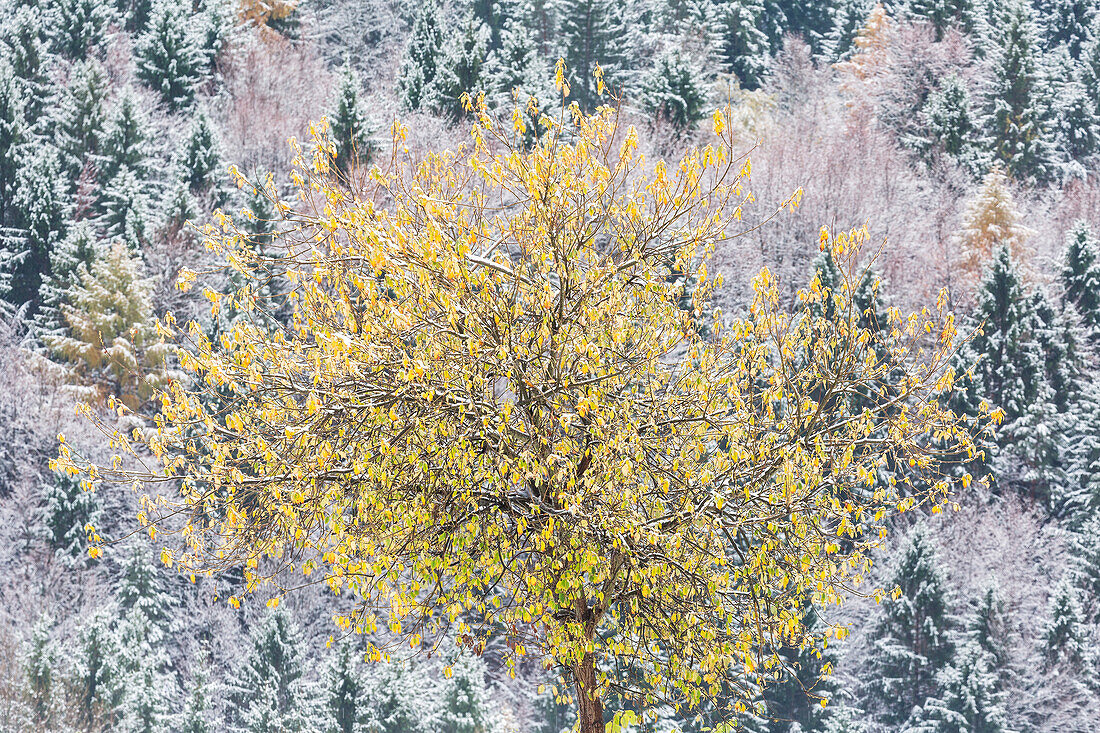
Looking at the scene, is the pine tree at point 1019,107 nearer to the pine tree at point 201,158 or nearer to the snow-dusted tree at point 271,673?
the pine tree at point 201,158

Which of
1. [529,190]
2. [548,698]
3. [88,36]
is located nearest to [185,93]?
[88,36]

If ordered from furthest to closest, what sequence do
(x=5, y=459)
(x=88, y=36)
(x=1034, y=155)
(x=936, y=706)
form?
1. (x=88, y=36)
2. (x=1034, y=155)
3. (x=5, y=459)
4. (x=936, y=706)

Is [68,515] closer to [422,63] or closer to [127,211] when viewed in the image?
[127,211]

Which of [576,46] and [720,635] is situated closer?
[720,635]

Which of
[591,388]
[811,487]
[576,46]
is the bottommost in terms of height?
[811,487]

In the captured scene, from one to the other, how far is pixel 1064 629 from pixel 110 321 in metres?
30.3

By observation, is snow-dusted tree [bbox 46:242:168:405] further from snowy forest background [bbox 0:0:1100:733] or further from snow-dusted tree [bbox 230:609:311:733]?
snow-dusted tree [bbox 230:609:311:733]

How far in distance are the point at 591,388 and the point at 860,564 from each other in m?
2.89

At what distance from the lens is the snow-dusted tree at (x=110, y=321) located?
123 ft

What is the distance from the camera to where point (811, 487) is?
8289 mm

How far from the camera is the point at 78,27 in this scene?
50.9 meters

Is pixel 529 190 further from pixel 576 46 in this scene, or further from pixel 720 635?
pixel 576 46

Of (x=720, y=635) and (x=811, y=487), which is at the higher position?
(x=811, y=487)

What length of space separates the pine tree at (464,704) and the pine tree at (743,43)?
114 feet
